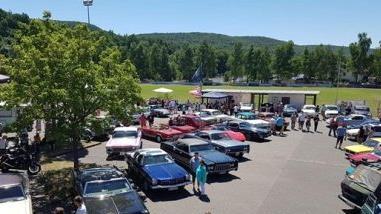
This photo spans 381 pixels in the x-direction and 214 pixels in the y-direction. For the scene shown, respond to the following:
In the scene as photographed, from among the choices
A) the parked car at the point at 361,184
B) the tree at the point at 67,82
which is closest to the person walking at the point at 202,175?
the tree at the point at 67,82

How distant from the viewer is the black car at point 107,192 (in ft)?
39.2

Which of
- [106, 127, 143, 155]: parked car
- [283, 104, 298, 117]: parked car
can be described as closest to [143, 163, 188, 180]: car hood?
[106, 127, 143, 155]: parked car

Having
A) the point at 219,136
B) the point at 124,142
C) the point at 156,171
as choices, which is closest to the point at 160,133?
the point at 124,142

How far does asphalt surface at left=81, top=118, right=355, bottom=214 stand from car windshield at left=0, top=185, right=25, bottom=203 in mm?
4233

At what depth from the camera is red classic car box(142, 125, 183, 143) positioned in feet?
88.9

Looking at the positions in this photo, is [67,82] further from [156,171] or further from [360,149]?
[360,149]

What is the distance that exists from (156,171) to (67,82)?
15.7 feet

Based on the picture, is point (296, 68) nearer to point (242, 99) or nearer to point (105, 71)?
point (242, 99)

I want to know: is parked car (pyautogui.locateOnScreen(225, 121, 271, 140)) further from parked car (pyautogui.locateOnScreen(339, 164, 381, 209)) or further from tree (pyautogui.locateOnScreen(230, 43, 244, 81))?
tree (pyautogui.locateOnScreen(230, 43, 244, 81))

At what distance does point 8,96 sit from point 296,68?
11455 centimetres

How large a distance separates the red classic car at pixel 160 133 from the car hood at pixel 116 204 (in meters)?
14.2

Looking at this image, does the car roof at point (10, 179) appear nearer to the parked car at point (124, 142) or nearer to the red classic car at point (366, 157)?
the parked car at point (124, 142)

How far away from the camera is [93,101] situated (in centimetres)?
1666

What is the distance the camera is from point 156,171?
16047 mm
